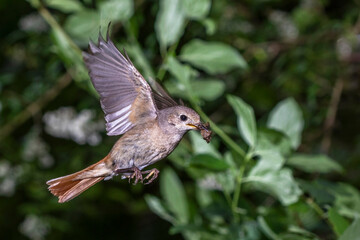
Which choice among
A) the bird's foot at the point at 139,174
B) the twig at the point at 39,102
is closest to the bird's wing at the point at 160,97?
the bird's foot at the point at 139,174

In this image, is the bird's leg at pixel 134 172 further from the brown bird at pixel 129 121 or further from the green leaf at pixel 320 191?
the green leaf at pixel 320 191

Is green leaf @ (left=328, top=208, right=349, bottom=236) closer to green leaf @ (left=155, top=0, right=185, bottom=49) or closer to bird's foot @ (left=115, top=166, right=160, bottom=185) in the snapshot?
bird's foot @ (left=115, top=166, right=160, bottom=185)


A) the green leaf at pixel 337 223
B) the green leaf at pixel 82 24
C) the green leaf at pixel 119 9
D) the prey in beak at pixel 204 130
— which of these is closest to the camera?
the prey in beak at pixel 204 130

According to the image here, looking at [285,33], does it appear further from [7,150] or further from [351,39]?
[7,150]

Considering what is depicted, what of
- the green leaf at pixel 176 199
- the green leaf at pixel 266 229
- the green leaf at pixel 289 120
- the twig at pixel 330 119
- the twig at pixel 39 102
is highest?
the twig at pixel 39 102

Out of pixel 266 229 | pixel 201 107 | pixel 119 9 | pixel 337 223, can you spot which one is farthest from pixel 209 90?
pixel 337 223

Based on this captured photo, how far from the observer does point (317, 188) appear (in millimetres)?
1277

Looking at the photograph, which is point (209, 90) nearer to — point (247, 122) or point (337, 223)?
point (247, 122)

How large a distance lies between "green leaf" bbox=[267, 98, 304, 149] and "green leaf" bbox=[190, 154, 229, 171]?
0.26 metres

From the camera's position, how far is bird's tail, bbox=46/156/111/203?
82cm

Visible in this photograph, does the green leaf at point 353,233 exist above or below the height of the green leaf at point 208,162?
below

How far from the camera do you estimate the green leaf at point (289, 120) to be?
1.33m

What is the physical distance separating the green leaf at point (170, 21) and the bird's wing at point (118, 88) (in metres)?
0.45

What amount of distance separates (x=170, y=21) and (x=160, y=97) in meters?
0.46
